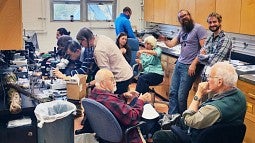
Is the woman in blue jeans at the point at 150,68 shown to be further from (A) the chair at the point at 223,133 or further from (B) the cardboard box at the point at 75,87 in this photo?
(A) the chair at the point at 223,133

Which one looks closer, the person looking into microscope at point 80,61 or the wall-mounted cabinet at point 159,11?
the person looking into microscope at point 80,61

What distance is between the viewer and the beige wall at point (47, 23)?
693cm

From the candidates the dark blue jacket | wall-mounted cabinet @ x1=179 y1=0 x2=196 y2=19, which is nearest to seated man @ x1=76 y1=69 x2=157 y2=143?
wall-mounted cabinet @ x1=179 y1=0 x2=196 y2=19

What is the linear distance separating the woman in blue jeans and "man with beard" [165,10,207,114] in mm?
413

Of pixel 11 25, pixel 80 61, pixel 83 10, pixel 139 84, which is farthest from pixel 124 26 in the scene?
pixel 11 25

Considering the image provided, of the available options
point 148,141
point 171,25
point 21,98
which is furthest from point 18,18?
point 171,25

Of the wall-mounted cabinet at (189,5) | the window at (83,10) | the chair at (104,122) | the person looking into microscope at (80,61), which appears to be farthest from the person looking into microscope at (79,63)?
the window at (83,10)

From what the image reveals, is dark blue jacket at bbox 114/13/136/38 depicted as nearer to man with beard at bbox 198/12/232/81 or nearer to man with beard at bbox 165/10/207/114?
man with beard at bbox 165/10/207/114

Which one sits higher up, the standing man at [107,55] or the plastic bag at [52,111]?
the standing man at [107,55]

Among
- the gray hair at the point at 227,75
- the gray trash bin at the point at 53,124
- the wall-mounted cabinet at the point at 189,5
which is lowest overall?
the gray trash bin at the point at 53,124

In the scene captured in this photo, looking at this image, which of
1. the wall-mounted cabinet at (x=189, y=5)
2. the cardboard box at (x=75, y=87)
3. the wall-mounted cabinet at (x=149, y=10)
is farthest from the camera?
the wall-mounted cabinet at (x=149, y=10)

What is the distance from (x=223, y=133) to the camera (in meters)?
2.12

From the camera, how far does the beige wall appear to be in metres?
6.93

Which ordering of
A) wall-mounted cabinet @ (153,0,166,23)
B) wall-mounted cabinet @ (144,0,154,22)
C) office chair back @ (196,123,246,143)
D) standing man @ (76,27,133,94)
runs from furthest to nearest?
wall-mounted cabinet @ (144,0,154,22), wall-mounted cabinet @ (153,0,166,23), standing man @ (76,27,133,94), office chair back @ (196,123,246,143)
